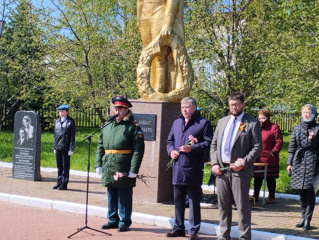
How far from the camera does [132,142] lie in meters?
8.07

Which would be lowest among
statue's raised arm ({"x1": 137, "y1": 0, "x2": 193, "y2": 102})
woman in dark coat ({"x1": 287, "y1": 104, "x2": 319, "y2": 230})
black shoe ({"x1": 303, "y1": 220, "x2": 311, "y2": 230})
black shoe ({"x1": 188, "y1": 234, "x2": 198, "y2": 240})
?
black shoe ({"x1": 188, "y1": 234, "x2": 198, "y2": 240})

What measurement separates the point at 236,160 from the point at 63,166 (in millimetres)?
6183

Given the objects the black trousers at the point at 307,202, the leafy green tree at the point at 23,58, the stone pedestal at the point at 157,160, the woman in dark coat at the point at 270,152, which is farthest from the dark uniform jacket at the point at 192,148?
the leafy green tree at the point at 23,58

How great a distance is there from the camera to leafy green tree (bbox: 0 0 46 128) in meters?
22.5

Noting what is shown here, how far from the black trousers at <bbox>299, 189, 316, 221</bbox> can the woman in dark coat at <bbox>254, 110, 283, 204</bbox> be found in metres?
2.33

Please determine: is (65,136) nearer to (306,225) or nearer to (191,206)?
(191,206)

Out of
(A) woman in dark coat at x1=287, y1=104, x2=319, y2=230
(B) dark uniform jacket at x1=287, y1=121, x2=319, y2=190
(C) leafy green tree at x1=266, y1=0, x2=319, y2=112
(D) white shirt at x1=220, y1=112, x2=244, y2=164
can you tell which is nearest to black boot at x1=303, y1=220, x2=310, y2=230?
(A) woman in dark coat at x1=287, y1=104, x2=319, y2=230

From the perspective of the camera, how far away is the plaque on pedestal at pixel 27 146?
13.6 metres

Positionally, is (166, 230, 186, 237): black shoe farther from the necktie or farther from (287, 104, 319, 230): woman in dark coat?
(287, 104, 319, 230): woman in dark coat

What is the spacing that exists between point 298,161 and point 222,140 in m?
1.92

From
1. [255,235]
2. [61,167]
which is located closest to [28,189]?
[61,167]

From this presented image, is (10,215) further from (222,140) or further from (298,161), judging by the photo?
(298,161)

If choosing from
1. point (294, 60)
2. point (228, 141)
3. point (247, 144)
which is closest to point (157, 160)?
point (228, 141)

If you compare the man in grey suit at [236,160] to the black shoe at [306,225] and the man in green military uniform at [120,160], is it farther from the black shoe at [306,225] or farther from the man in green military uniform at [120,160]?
the black shoe at [306,225]
